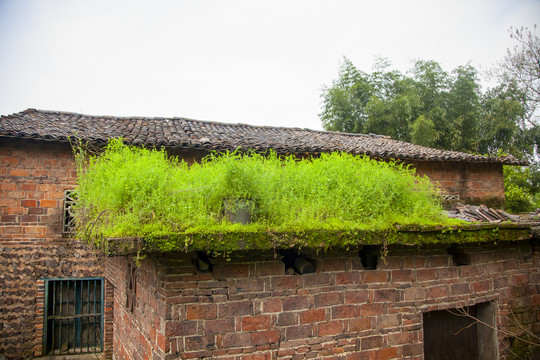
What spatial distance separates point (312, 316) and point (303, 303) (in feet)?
0.51

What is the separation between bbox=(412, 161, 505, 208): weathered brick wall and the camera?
11.8 meters

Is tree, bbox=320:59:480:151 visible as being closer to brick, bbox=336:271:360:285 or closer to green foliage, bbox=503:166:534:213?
green foliage, bbox=503:166:534:213

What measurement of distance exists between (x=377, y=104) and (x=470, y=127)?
18.9 feet

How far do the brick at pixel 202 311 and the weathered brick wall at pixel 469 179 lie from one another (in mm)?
9837

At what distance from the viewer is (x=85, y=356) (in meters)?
8.80

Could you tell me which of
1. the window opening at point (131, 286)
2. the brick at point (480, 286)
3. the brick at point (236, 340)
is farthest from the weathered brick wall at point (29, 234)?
the brick at point (480, 286)

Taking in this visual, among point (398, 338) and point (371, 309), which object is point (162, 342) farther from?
point (398, 338)

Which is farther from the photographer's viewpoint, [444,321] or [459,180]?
[459,180]

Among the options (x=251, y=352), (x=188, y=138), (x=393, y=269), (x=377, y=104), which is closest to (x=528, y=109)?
(x=377, y=104)

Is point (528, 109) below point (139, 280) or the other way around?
the other way around

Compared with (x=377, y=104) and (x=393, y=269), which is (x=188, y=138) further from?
(x=377, y=104)

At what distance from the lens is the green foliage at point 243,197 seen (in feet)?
9.71

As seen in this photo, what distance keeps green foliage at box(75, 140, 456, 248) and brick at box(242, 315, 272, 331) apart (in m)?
0.79

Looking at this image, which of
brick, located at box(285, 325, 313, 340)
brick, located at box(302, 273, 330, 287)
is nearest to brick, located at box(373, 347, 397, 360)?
brick, located at box(285, 325, 313, 340)
